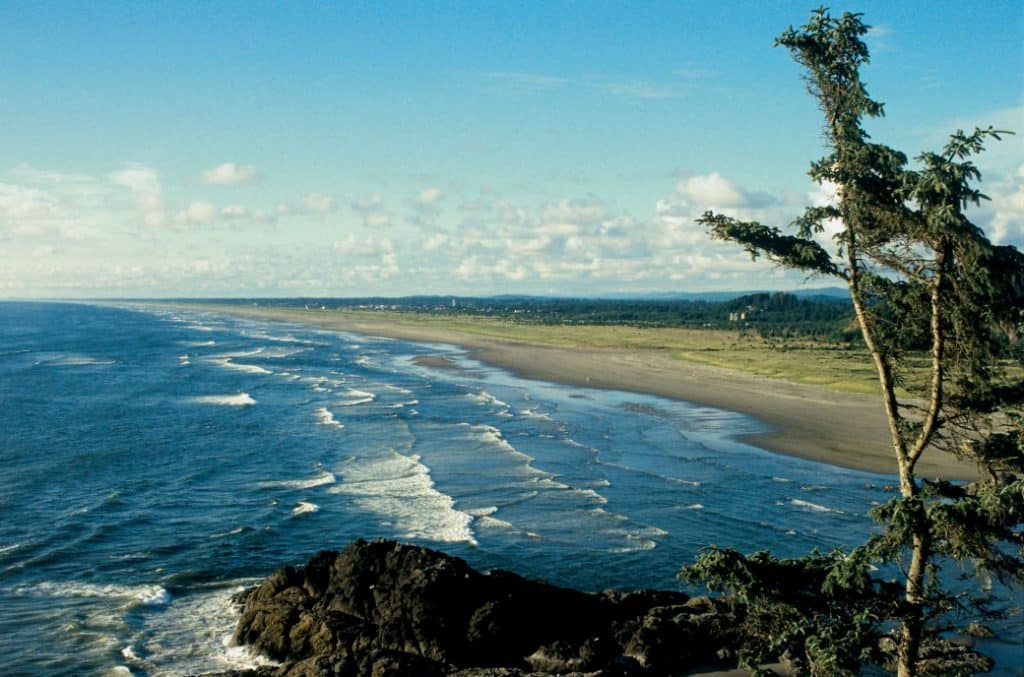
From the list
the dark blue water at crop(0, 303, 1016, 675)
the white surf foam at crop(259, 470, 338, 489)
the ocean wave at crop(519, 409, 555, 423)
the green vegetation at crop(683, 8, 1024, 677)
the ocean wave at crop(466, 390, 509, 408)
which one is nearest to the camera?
the green vegetation at crop(683, 8, 1024, 677)

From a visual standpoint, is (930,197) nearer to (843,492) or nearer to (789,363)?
(843,492)

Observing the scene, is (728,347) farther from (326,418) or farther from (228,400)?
(326,418)

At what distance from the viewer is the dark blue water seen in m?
24.3

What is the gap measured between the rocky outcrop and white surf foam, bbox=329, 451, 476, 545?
823 centimetres

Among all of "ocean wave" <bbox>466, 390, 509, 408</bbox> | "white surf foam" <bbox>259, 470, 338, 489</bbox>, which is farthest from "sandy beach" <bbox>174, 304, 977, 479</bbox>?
"white surf foam" <bbox>259, 470, 338, 489</bbox>

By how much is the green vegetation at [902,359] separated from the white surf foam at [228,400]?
187 feet

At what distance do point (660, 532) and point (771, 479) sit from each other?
460 inches

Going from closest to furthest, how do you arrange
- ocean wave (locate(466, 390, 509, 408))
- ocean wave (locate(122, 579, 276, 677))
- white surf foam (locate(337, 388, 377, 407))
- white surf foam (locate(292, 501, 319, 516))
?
1. ocean wave (locate(122, 579, 276, 677))
2. white surf foam (locate(292, 501, 319, 516))
3. white surf foam (locate(337, 388, 377, 407))
4. ocean wave (locate(466, 390, 509, 408))

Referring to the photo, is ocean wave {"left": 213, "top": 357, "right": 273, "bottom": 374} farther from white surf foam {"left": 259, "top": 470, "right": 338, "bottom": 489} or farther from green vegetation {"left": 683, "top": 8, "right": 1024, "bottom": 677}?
green vegetation {"left": 683, "top": 8, "right": 1024, "bottom": 677}

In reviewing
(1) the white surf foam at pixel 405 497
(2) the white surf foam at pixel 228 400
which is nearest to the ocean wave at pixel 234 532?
(1) the white surf foam at pixel 405 497

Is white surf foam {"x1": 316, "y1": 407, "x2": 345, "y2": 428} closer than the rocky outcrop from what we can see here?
No

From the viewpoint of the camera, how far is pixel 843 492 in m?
38.2

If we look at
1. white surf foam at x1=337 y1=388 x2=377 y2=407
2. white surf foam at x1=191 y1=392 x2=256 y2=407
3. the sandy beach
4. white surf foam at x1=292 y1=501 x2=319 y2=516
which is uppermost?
the sandy beach

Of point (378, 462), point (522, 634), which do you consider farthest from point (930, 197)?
point (378, 462)
